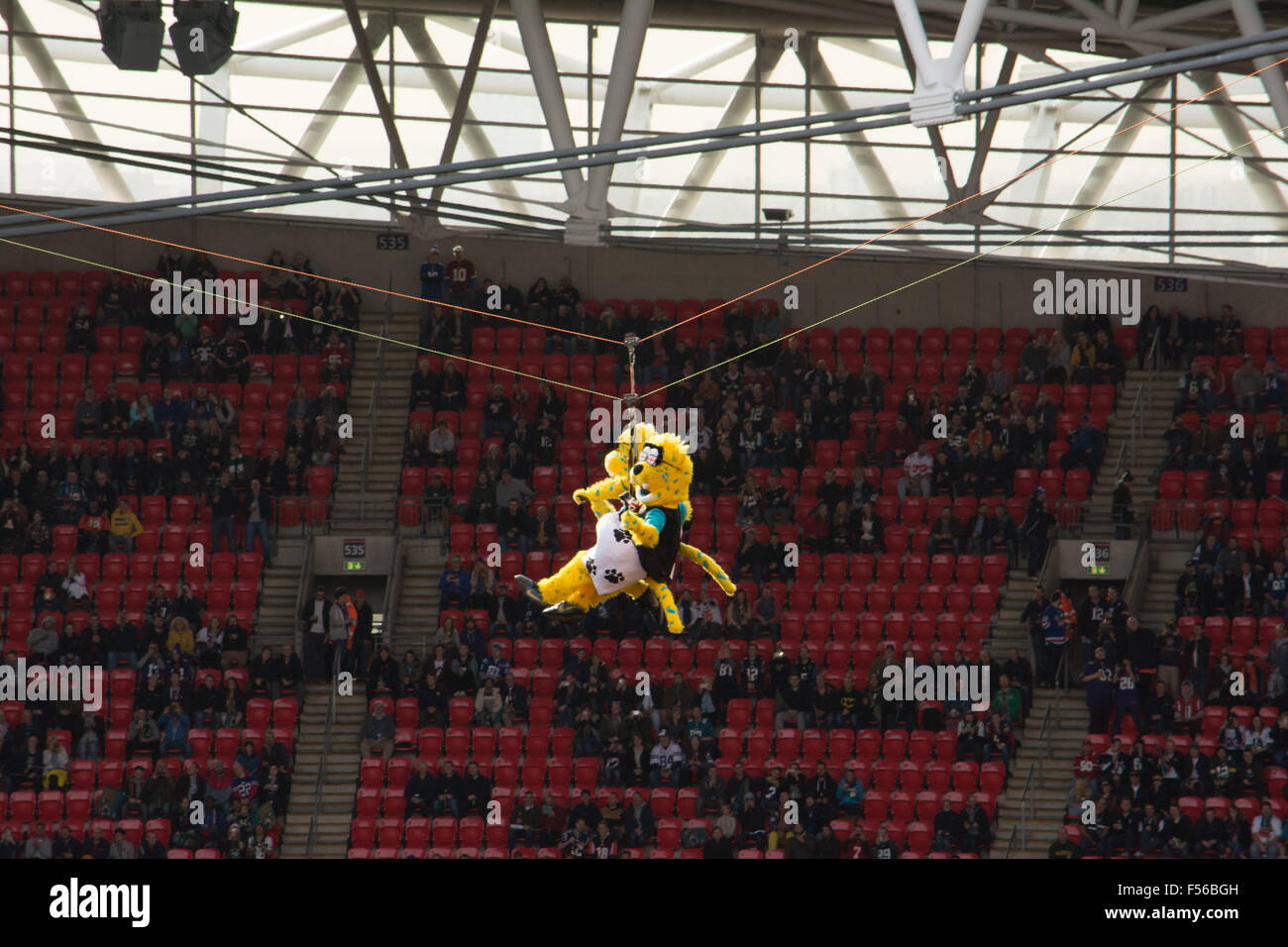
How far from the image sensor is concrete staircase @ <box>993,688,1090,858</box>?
2036 centimetres

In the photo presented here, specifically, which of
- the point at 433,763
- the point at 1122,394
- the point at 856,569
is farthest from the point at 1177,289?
the point at 433,763

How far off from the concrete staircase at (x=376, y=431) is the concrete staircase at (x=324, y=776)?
2917 mm

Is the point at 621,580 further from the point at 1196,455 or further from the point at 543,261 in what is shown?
the point at 543,261

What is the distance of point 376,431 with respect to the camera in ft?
85.1

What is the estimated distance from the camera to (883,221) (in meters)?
24.9

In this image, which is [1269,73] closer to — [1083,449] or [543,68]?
[1083,449]

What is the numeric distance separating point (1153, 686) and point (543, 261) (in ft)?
38.1

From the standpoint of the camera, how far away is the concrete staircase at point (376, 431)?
24688mm

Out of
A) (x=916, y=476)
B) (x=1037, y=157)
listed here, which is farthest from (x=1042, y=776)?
(x=1037, y=157)

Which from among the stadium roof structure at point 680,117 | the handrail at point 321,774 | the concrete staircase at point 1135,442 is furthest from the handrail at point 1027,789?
the handrail at point 321,774

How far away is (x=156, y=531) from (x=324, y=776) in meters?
4.17

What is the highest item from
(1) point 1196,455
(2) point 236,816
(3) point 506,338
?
(3) point 506,338

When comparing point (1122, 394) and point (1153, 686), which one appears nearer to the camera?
point (1153, 686)

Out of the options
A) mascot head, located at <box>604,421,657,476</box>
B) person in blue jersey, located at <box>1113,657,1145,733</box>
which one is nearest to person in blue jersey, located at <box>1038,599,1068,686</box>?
person in blue jersey, located at <box>1113,657,1145,733</box>
